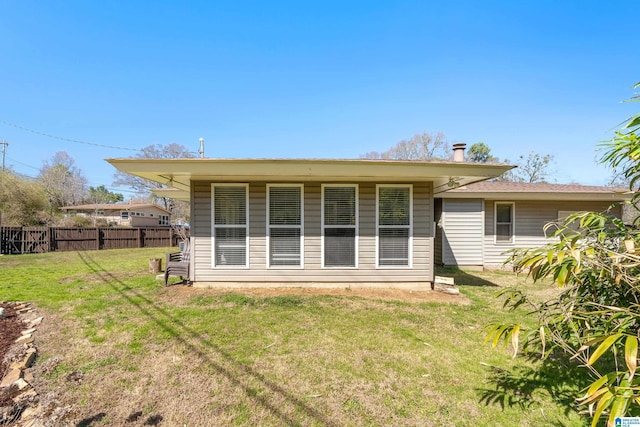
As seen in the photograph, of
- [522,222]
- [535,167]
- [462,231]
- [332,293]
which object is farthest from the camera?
[535,167]

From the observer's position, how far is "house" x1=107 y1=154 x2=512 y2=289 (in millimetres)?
5812

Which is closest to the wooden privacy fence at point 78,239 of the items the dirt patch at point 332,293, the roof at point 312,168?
the dirt patch at point 332,293

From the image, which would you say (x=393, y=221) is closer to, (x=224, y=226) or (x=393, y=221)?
(x=393, y=221)

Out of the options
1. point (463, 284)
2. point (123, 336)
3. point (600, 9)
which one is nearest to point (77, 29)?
point (123, 336)

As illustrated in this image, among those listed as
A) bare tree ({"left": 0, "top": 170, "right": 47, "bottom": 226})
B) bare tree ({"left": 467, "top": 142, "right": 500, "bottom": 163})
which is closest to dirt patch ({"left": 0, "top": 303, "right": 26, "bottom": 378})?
bare tree ({"left": 0, "top": 170, "right": 47, "bottom": 226})

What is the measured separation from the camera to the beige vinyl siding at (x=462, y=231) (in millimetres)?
8461

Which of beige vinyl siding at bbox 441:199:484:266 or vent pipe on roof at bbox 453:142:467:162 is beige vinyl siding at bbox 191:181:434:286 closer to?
beige vinyl siding at bbox 441:199:484:266

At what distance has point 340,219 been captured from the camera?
19.3 feet

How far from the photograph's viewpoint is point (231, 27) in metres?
8.80

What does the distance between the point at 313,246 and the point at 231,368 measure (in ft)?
10.8

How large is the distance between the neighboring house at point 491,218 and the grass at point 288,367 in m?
3.85

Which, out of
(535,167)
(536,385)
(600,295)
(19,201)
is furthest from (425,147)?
(19,201)

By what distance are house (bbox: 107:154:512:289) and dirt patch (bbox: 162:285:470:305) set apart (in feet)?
0.57

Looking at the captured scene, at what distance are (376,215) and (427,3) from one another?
20.2 ft
